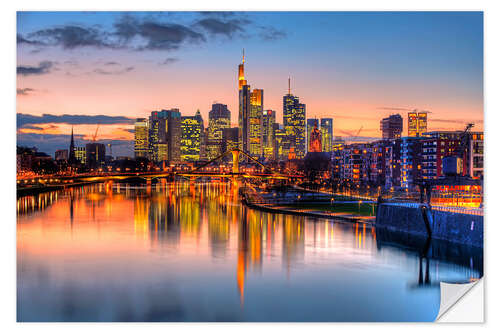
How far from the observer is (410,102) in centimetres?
1817

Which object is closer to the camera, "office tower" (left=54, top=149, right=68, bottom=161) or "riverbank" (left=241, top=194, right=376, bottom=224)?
"riverbank" (left=241, top=194, right=376, bottom=224)

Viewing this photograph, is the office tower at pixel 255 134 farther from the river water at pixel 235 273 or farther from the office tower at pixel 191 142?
the river water at pixel 235 273

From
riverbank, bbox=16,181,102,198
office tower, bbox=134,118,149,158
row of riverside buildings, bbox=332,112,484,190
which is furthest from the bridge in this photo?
row of riverside buildings, bbox=332,112,484,190

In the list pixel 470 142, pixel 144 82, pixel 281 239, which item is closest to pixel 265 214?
pixel 281 239

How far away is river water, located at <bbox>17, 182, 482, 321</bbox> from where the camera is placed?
12125 millimetres

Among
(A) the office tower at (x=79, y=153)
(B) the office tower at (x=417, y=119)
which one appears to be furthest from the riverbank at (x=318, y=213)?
(A) the office tower at (x=79, y=153)

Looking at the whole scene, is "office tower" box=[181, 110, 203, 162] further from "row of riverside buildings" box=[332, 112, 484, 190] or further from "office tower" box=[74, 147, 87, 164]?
"row of riverside buildings" box=[332, 112, 484, 190]

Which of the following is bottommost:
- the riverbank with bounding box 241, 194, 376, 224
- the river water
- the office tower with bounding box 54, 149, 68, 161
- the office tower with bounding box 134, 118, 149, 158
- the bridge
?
the river water

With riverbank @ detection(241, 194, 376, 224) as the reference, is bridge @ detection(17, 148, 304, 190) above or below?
above

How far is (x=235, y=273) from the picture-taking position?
630 inches

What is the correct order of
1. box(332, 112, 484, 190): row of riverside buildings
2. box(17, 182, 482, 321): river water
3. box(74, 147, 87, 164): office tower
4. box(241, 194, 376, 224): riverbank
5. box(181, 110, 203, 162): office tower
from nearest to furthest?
box(17, 182, 482, 321): river water, box(241, 194, 376, 224): riverbank, box(74, 147, 87, 164): office tower, box(332, 112, 484, 190): row of riverside buildings, box(181, 110, 203, 162): office tower

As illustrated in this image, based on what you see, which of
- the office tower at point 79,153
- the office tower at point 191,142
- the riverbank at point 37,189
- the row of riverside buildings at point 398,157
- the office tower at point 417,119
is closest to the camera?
the office tower at point 417,119

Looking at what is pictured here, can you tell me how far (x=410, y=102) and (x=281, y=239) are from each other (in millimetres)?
7485

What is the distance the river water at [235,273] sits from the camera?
12125 millimetres
